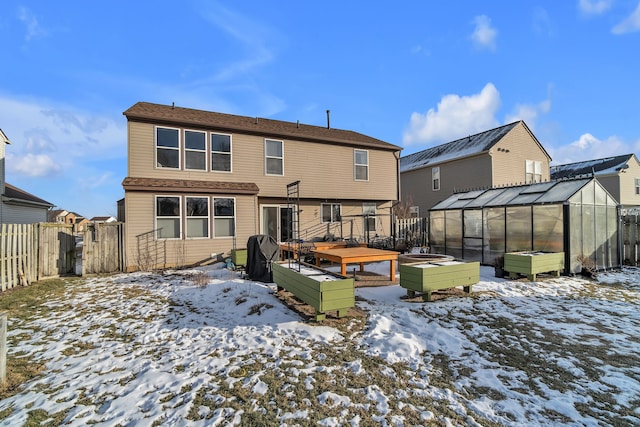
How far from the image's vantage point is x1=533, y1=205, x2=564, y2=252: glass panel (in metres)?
10.1

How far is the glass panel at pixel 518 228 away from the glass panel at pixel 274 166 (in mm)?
9722

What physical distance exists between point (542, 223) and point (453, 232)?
326 cm

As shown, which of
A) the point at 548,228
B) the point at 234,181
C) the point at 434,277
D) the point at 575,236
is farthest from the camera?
the point at 234,181

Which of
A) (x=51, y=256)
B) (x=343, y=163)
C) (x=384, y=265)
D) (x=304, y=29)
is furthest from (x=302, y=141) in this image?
(x=51, y=256)

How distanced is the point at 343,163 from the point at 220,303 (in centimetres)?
1076

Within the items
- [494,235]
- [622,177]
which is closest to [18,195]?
[494,235]

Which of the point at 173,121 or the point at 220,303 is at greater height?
the point at 173,121

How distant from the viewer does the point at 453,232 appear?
42.8 feet

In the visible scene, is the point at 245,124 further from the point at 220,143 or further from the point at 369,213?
the point at 369,213

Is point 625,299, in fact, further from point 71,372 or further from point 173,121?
point 173,121

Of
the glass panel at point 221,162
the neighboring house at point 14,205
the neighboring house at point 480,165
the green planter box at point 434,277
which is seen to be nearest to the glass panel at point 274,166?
the glass panel at point 221,162

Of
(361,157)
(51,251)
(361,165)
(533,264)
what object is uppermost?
(361,157)

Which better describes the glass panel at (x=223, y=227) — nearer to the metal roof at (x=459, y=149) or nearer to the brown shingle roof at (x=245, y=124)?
the brown shingle roof at (x=245, y=124)

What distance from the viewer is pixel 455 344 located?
192 inches
